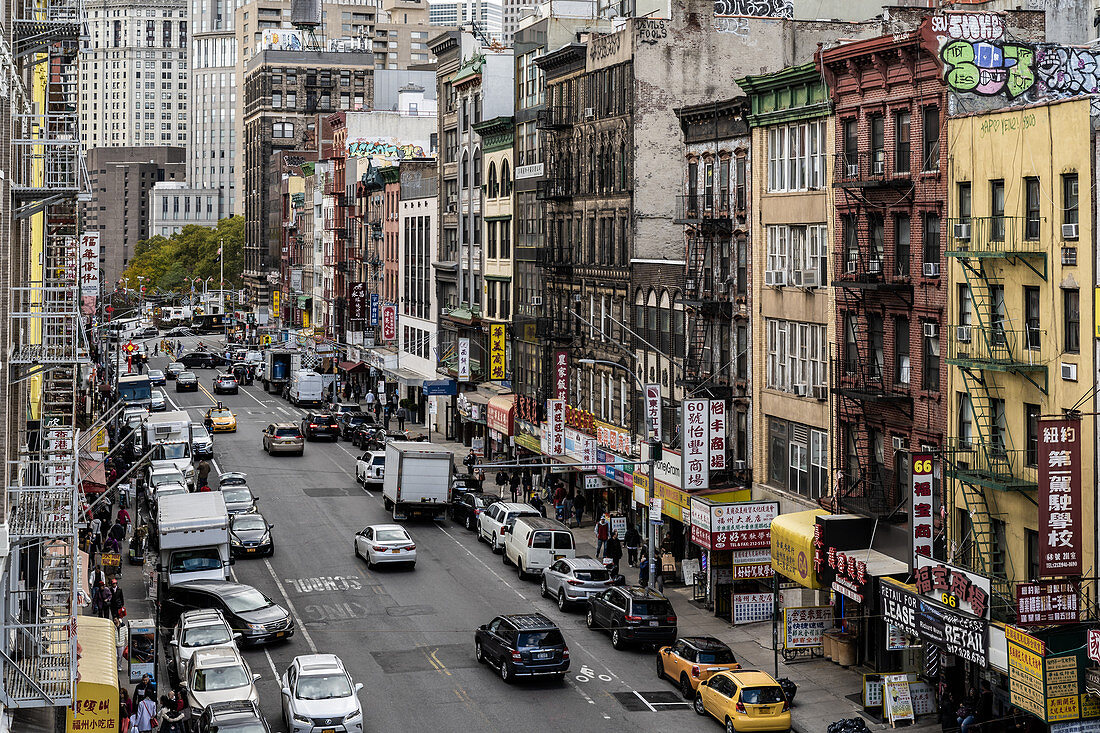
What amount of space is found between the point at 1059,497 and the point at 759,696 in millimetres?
8388

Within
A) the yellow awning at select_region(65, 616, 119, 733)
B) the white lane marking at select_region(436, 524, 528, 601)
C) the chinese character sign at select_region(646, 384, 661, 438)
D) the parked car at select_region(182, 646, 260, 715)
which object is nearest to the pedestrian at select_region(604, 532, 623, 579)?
the white lane marking at select_region(436, 524, 528, 601)

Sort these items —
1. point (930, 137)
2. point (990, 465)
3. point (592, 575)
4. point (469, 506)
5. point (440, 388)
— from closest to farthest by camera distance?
point (990, 465) → point (930, 137) → point (592, 575) → point (469, 506) → point (440, 388)

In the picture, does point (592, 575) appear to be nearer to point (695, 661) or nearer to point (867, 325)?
point (695, 661)

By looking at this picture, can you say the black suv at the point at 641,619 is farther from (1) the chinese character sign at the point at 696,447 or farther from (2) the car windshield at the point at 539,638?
(1) the chinese character sign at the point at 696,447

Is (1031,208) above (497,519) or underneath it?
above

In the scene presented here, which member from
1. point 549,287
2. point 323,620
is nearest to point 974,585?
point 323,620

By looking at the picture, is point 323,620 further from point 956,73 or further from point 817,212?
point 956,73

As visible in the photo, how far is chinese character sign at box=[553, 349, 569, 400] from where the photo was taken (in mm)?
67250

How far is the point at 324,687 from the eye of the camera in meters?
34.7

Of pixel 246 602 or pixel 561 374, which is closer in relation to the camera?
pixel 246 602

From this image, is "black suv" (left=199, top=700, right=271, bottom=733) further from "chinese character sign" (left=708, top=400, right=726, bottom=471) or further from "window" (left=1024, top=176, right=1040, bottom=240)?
"window" (left=1024, top=176, right=1040, bottom=240)

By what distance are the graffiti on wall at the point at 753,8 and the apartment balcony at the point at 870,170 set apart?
65.5ft

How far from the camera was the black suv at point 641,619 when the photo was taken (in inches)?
1679

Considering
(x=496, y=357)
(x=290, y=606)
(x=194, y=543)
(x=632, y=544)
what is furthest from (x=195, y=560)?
(x=496, y=357)
